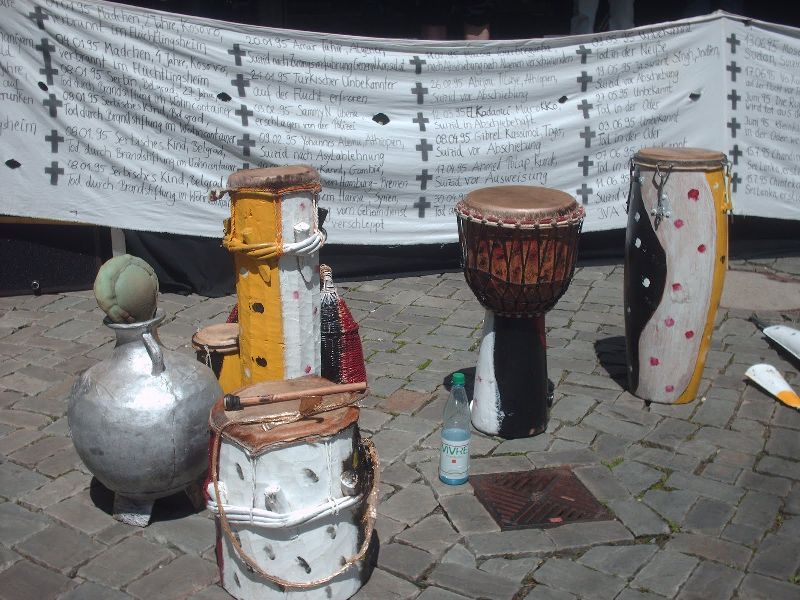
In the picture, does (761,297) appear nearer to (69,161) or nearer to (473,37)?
(473,37)

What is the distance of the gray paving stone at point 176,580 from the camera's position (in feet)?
11.7

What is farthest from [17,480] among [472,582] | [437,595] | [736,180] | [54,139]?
[736,180]

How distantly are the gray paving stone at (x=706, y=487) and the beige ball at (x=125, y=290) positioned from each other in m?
2.56

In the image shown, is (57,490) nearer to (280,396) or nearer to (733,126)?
(280,396)

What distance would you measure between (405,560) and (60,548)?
1452 mm

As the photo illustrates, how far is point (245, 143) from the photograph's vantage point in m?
6.47

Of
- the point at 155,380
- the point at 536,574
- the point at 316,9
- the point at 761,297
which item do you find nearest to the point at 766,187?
the point at 761,297

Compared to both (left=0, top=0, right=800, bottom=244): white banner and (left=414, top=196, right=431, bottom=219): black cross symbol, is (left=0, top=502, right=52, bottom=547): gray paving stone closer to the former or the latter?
(left=0, top=0, right=800, bottom=244): white banner

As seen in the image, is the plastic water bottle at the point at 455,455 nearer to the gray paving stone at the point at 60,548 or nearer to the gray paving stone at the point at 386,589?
the gray paving stone at the point at 386,589

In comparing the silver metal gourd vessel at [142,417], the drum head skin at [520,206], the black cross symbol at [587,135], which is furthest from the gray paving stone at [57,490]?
the black cross symbol at [587,135]

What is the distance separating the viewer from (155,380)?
12.6ft

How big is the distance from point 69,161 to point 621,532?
14.4ft

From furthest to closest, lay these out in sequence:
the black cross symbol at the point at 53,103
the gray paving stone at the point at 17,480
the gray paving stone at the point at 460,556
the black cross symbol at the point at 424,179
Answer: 1. the black cross symbol at the point at 424,179
2. the black cross symbol at the point at 53,103
3. the gray paving stone at the point at 17,480
4. the gray paving stone at the point at 460,556

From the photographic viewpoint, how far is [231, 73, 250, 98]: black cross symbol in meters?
6.40
